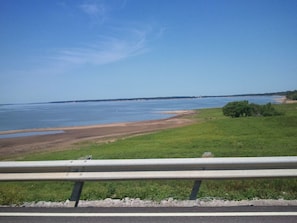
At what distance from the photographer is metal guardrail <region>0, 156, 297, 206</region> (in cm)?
480

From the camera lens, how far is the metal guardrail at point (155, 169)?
4805mm

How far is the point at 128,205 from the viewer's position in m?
5.34

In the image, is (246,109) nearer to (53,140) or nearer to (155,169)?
(53,140)

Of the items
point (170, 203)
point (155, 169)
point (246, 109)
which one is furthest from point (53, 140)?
point (155, 169)

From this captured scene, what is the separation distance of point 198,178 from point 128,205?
1.34 metres

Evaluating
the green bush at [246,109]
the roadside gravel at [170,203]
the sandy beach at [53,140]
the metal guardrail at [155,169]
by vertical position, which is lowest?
the sandy beach at [53,140]

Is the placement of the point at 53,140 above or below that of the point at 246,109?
below

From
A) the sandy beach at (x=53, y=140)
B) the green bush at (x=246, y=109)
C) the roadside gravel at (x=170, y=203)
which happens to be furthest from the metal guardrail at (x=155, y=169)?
the green bush at (x=246, y=109)

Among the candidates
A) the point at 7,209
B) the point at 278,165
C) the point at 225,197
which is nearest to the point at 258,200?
the point at 225,197

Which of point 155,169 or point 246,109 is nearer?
point 155,169

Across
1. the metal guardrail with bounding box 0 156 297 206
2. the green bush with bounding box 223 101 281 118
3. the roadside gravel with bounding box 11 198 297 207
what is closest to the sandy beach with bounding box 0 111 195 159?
the green bush with bounding box 223 101 281 118

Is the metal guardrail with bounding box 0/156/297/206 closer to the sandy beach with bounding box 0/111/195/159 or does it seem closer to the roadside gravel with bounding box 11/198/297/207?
the roadside gravel with bounding box 11/198/297/207

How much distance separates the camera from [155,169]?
494cm

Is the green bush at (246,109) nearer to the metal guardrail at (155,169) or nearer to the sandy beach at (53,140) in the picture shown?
the sandy beach at (53,140)
